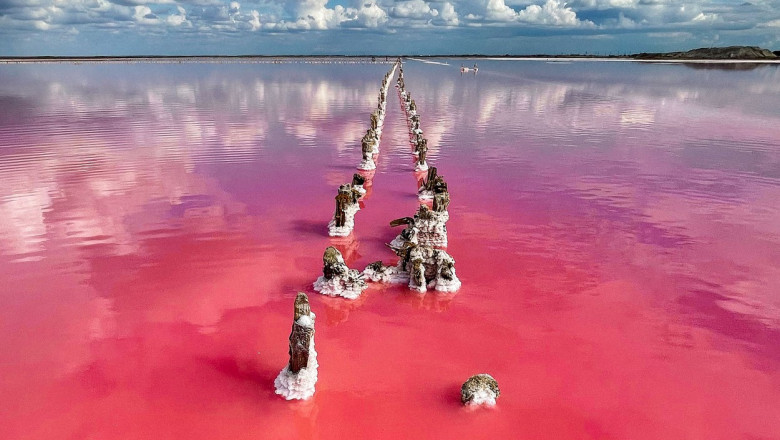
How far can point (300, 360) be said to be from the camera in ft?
22.8

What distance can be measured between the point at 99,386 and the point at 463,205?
425 inches

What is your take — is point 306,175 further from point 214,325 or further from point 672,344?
point 672,344

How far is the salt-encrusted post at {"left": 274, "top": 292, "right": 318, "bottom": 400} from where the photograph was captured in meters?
6.79

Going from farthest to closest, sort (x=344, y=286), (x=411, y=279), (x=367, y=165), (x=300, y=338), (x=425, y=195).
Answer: (x=367, y=165) → (x=425, y=195) → (x=411, y=279) → (x=344, y=286) → (x=300, y=338)

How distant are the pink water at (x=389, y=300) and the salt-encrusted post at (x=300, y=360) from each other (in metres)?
0.19

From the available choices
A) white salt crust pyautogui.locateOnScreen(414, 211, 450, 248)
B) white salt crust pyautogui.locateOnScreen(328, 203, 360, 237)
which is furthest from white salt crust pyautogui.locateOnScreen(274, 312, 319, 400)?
white salt crust pyautogui.locateOnScreen(328, 203, 360, 237)

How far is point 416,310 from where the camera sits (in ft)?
30.3

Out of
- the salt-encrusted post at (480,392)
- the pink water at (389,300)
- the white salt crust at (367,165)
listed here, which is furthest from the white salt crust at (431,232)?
the white salt crust at (367,165)

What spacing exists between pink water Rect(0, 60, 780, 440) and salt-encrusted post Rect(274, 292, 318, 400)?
0.63 feet

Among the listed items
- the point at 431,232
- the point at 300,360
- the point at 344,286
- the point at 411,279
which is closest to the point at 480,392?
the point at 300,360

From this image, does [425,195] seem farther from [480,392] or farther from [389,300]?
[480,392]

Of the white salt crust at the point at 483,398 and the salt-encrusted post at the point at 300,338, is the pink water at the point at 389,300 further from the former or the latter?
the salt-encrusted post at the point at 300,338

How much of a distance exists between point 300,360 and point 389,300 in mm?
2937

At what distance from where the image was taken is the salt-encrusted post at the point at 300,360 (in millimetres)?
6793
